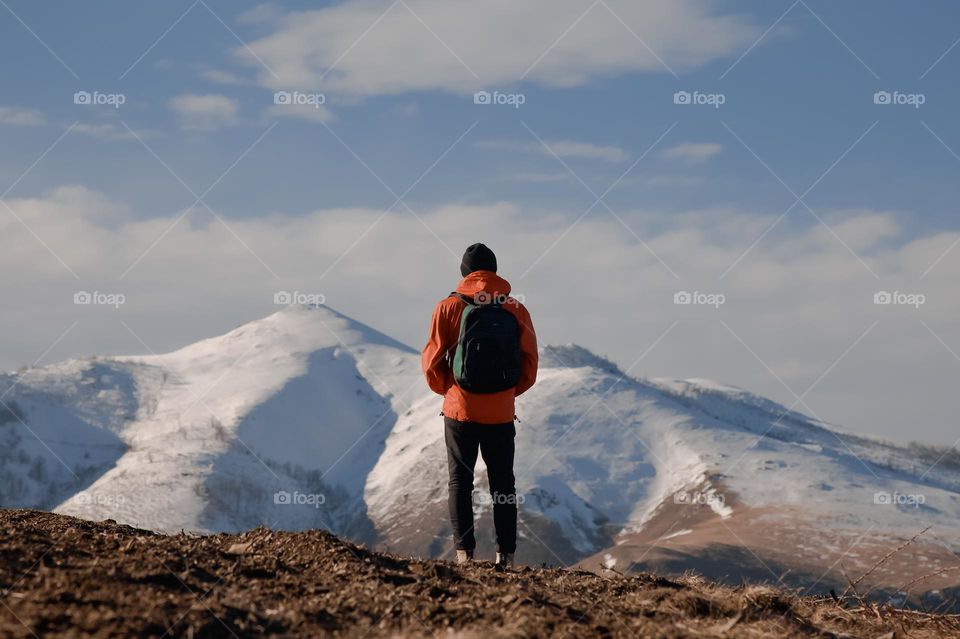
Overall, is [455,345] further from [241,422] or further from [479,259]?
[241,422]

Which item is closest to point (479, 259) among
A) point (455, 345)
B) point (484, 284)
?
point (484, 284)

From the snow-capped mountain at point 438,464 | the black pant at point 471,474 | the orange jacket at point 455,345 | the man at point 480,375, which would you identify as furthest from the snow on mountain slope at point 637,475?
the orange jacket at point 455,345

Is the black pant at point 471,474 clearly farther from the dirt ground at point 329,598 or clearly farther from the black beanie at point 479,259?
the black beanie at point 479,259

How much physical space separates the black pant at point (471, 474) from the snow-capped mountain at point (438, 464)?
183 feet

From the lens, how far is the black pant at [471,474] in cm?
988

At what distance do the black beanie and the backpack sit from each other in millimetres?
443

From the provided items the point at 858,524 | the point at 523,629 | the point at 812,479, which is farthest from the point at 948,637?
the point at 812,479

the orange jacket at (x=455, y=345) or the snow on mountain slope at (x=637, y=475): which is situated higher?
the snow on mountain slope at (x=637, y=475)

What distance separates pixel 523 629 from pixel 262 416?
401ft

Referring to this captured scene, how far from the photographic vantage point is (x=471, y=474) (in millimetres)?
9852

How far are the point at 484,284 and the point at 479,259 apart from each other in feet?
1.07

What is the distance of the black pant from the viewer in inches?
389

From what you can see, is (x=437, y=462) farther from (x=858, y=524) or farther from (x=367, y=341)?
(x=367, y=341)

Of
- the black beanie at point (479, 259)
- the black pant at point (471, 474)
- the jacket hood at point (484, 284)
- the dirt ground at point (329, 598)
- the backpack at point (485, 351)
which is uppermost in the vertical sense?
the black beanie at point (479, 259)
